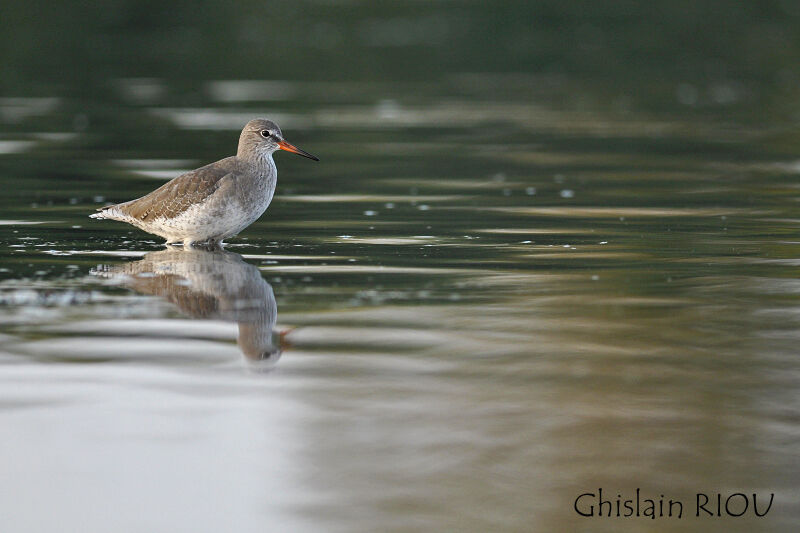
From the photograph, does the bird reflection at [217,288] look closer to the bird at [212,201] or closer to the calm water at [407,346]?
the calm water at [407,346]

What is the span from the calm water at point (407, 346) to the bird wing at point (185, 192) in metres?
0.40

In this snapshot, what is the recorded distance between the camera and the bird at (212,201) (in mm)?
13053

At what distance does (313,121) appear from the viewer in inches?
955

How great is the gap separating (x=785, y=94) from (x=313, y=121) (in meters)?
10.2

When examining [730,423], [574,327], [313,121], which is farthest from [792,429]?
[313,121]

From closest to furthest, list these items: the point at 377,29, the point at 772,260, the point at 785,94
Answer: the point at 772,260 < the point at 785,94 < the point at 377,29

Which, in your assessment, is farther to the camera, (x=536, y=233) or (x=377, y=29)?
(x=377, y=29)

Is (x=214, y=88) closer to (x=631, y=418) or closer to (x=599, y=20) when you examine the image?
(x=599, y=20)

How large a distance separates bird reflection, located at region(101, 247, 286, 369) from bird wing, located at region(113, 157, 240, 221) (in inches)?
16.1

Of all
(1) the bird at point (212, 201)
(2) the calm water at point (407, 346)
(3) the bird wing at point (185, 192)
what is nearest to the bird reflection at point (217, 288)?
(2) the calm water at point (407, 346)

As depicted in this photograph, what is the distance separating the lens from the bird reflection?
31.4 feet

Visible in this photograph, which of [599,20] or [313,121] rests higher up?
[599,20]

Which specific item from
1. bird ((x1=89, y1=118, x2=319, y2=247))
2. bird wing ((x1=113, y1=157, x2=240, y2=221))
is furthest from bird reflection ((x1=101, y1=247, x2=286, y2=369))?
bird wing ((x1=113, y1=157, x2=240, y2=221))

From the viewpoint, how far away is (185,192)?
13117 millimetres
